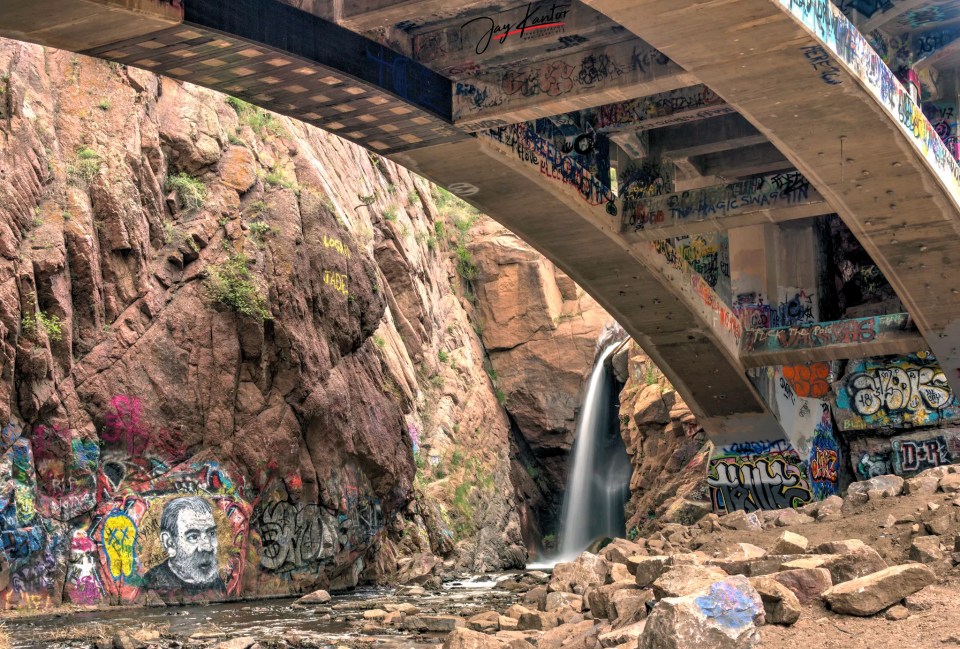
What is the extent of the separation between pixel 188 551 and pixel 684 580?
12537 millimetres

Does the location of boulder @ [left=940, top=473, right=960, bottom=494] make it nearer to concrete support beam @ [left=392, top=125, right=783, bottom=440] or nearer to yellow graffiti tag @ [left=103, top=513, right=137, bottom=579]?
concrete support beam @ [left=392, top=125, right=783, bottom=440]

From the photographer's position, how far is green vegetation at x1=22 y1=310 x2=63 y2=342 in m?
17.3

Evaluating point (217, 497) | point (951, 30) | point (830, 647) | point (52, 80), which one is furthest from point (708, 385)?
point (830, 647)

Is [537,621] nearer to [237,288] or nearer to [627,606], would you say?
[627,606]

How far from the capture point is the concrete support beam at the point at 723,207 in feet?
64.7

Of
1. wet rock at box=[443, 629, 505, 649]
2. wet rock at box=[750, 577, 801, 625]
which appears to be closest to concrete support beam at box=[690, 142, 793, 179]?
wet rock at box=[443, 629, 505, 649]

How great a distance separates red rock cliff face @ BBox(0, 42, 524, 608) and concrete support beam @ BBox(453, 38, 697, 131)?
24.0 ft

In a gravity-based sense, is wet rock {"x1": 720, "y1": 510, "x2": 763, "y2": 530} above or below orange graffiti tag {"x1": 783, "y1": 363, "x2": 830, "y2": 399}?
below

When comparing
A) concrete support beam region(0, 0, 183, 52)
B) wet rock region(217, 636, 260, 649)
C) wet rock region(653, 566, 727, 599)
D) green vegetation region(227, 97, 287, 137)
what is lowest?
wet rock region(217, 636, 260, 649)

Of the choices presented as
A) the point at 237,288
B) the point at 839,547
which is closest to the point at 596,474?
the point at 237,288

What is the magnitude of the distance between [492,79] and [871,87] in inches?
201

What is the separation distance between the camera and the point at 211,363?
2061cm

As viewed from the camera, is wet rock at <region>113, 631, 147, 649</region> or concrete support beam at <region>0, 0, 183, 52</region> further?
wet rock at <region>113, 631, 147, 649</region>

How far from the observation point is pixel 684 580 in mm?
8594
